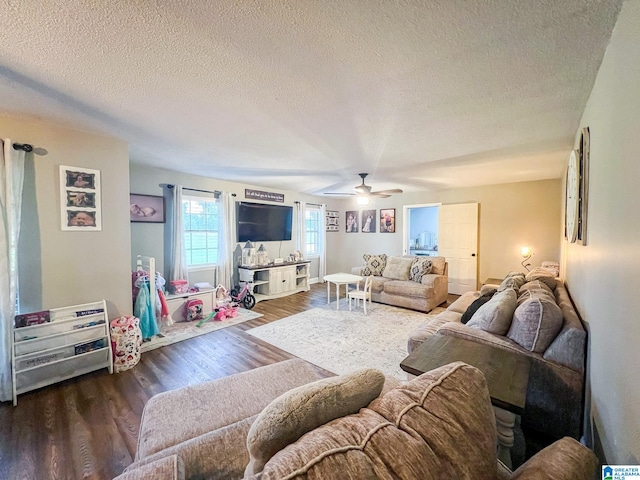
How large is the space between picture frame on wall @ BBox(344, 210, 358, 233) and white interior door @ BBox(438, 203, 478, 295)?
2363 millimetres

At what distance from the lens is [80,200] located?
8.39ft

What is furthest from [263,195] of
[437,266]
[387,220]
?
[437,266]

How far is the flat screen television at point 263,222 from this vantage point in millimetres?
5376

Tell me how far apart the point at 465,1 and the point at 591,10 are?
561 millimetres

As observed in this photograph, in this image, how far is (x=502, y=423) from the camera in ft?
4.38

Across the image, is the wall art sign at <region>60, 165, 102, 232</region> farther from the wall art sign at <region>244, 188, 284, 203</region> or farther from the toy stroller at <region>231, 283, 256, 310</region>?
the wall art sign at <region>244, 188, 284, 203</region>

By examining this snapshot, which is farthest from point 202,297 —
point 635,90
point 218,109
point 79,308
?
point 635,90

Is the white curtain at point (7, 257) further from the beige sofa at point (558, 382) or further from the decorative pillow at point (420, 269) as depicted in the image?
the decorative pillow at point (420, 269)

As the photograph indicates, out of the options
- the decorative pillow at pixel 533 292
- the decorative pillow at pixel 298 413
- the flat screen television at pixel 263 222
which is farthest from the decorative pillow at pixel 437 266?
the decorative pillow at pixel 298 413

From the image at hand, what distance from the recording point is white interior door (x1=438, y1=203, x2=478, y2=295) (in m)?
5.54

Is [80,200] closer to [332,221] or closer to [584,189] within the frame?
[584,189]

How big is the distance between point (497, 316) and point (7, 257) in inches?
158

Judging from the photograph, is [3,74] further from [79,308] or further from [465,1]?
[465,1]

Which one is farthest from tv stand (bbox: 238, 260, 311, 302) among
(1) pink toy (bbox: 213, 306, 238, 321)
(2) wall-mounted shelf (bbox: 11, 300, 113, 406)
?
(2) wall-mounted shelf (bbox: 11, 300, 113, 406)
